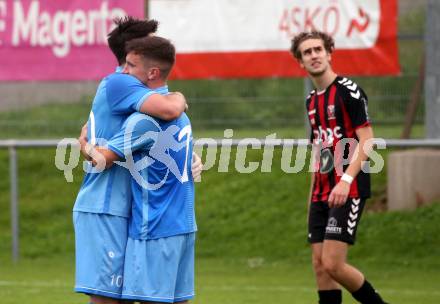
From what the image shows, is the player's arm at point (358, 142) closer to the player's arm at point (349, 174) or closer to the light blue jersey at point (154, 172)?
the player's arm at point (349, 174)

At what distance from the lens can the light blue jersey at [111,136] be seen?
5.64m

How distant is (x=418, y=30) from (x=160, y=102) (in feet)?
27.2

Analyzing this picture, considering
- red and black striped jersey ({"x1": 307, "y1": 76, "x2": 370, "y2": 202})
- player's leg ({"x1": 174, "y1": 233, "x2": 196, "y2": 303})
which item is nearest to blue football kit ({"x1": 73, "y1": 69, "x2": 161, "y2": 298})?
player's leg ({"x1": 174, "y1": 233, "x2": 196, "y2": 303})

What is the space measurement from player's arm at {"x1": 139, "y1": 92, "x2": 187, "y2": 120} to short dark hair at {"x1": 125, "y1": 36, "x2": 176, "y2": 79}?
0.17 m

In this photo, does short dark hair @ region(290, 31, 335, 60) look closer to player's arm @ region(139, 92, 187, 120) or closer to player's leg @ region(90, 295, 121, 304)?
player's arm @ region(139, 92, 187, 120)

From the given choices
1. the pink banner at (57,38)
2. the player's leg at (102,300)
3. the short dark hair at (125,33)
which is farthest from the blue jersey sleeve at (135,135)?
the pink banner at (57,38)

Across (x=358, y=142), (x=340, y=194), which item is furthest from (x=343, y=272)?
(x=358, y=142)

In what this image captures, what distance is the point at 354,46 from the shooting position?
13.2m

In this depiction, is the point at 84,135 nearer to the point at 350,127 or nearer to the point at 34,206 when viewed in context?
the point at 350,127

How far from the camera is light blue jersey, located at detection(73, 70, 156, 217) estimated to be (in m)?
5.64

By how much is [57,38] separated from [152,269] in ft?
29.4

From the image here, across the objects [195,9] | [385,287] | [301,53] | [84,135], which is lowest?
[385,287]

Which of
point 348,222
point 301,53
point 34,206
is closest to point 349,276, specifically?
point 348,222

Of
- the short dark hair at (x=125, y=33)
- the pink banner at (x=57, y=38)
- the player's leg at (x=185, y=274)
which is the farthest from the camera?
the pink banner at (x=57, y=38)
